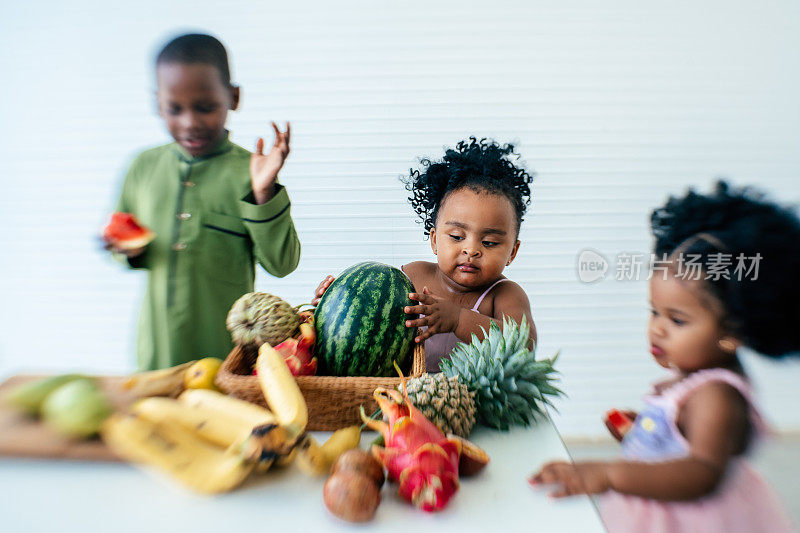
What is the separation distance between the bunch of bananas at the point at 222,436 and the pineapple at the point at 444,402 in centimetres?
12

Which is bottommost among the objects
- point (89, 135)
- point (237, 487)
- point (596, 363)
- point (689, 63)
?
point (596, 363)

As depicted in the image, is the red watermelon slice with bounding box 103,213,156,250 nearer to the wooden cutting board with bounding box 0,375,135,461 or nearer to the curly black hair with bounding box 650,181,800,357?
the wooden cutting board with bounding box 0,375,135,461

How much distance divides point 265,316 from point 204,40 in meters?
0.70

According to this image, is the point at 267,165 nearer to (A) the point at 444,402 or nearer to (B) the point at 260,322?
(B) the point at 260,322

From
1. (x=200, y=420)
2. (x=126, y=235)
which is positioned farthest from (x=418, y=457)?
(x=126, y=235)

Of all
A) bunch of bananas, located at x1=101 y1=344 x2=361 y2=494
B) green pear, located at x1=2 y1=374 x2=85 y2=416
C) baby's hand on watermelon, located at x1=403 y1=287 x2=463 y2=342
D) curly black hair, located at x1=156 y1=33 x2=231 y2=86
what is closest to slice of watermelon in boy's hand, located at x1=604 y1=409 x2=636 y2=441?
baby's hand on watermelon, located at x1=403 y1=287 x2=463 y2=342

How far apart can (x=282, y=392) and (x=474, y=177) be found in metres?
0.91

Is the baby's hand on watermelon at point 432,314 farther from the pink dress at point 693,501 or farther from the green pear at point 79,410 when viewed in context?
the green pear at point 79,410

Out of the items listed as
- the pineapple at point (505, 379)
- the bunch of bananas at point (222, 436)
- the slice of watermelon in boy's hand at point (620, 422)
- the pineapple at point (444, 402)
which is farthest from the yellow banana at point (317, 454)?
the slice of watermelon in boy's hand at point (620, 422)

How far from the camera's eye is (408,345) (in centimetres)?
107

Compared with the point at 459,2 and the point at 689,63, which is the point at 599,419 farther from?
the point at 459,2

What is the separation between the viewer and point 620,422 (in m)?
0.98

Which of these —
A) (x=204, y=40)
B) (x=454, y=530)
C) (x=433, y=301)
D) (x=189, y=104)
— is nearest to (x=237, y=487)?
(x=454, y=530)

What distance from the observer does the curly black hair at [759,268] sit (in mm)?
728
